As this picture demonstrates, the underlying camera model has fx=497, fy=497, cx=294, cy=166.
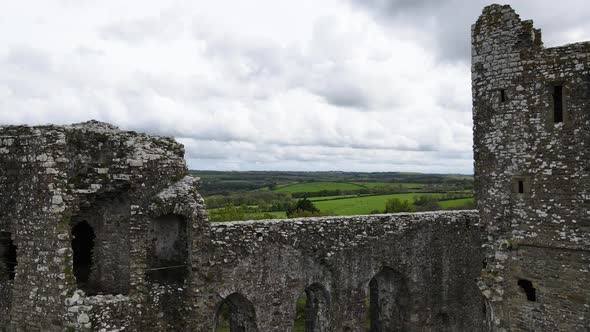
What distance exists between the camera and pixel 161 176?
40.9 ft

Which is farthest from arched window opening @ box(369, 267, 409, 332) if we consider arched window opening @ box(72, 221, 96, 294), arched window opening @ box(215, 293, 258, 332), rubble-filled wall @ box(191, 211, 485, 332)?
arched window opening @ box(72, 221, 96, 294)

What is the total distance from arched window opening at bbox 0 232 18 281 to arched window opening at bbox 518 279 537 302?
475 inches

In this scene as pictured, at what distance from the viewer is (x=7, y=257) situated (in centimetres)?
1235

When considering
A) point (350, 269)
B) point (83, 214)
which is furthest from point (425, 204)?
point (83, 214)

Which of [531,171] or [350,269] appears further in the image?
[350,269]

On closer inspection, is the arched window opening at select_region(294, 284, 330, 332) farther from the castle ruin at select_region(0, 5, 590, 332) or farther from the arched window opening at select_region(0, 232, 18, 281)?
A: the arched window opening at select_region(0, 232, 18, 281)

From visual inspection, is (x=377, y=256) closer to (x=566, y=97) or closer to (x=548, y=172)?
(x=548, y=172)

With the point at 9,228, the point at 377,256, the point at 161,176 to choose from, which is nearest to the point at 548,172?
the point at 377,256

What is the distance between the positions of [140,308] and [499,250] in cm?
859

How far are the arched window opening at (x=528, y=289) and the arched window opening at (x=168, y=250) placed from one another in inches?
319

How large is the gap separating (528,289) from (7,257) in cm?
1255

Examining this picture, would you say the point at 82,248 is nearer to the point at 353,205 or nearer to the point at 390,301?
the point at 390,301

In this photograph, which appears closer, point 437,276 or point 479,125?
point 479,125

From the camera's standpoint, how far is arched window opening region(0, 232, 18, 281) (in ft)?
39.7
